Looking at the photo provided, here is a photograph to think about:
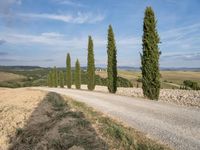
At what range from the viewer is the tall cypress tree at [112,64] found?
138 ft

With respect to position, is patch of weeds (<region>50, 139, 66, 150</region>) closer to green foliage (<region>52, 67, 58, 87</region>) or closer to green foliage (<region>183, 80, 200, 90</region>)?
green foliage (<region>183, 80, 200, 90</region>)

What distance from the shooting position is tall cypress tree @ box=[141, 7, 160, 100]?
94.3 ft

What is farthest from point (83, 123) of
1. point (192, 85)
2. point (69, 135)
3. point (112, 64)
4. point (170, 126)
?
point (192, 85)

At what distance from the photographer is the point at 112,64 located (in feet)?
140

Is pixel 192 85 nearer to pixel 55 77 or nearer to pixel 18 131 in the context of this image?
pixel 55 77

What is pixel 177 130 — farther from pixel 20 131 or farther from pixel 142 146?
pixel 20 131

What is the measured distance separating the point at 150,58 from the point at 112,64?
13844 mm

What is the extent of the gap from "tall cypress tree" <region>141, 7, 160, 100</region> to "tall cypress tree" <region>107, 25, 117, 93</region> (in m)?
12.4

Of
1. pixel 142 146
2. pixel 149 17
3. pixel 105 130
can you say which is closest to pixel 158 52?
pixel 149 17

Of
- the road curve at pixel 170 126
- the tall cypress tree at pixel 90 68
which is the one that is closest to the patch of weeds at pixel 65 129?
the road curve at pixel 170 126

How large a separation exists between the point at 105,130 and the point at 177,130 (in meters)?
2.88

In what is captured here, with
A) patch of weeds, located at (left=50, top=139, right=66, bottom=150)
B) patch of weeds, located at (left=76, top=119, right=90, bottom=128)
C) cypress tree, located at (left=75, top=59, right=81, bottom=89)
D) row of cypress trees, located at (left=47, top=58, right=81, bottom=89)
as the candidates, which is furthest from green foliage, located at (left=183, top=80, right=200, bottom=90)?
patch of weeds, located at (left=50, top=139, right=66, bottom=150)

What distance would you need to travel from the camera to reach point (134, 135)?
11109mm

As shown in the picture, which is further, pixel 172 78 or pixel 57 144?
pixel 172 78
